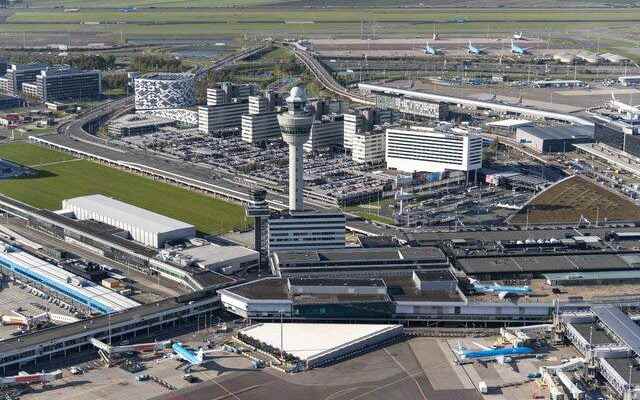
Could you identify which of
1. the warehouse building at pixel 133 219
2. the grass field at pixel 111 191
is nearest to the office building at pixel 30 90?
the grass field at pixel 111 191

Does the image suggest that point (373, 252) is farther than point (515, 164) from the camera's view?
No

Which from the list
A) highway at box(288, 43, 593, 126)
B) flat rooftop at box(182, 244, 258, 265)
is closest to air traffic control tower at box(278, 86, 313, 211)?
flat rooftop at box(182, 244, 258, 265)

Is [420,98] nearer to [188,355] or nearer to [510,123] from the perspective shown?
[510,123]

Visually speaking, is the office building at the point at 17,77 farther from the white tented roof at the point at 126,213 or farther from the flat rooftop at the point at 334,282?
the flat rooftop at the point at 334,282

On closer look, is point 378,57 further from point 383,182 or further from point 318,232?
point 318,232

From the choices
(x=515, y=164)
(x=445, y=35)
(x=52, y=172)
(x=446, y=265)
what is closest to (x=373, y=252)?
(x=446, y=265)

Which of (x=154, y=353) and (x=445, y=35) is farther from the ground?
(x=445, y=35)

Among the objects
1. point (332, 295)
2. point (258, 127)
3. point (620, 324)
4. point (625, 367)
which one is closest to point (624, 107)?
point (258, 127)
